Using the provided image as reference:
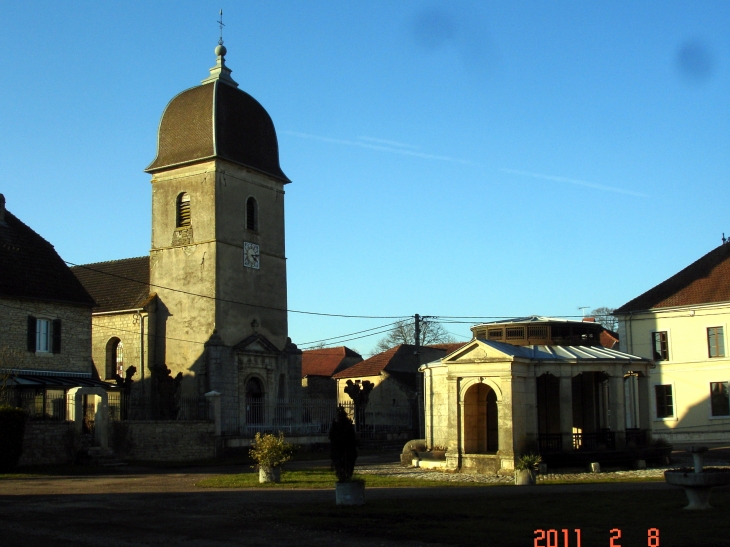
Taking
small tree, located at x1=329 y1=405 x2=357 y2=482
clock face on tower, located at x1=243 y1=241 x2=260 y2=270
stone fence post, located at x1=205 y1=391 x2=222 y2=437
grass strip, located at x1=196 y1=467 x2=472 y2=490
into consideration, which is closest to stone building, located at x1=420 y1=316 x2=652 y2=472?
grass strip, located at x1=196 y1=467 x2=472 y2=490

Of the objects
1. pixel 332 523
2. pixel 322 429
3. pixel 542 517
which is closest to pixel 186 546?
pixel 332 523

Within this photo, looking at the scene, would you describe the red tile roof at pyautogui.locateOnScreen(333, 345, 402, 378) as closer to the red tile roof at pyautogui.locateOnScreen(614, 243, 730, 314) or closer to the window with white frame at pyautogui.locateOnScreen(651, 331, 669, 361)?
the red tile roof at pyautogui.locateOnScreen(614, 243, 730, 314)

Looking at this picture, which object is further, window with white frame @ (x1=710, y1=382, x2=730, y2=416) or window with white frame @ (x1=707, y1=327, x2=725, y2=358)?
window with white frame @ (x1=707, y1=327, x2=725, y2=358)

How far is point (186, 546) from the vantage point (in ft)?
40.9

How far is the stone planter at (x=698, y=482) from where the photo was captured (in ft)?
50.1

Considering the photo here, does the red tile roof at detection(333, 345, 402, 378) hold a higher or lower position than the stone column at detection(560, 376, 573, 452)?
higher

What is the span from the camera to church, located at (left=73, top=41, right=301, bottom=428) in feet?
136

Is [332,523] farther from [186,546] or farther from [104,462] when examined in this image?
[104,462]

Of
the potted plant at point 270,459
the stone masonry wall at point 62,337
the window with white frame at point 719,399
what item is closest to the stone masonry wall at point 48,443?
the stone masonry wall at point 62,337

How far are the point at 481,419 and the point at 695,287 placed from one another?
67.9 ft

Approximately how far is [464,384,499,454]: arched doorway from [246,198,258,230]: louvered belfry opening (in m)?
18.7

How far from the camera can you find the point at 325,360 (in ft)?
268

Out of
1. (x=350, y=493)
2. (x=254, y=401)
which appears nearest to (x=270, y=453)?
(x=350, y=493)

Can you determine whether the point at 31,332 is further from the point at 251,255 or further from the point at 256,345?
the point at 251,255
